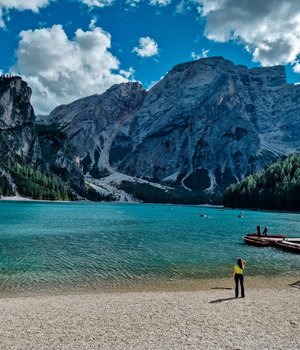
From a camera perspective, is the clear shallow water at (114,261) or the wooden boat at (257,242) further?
the wooden boat at (257,242)

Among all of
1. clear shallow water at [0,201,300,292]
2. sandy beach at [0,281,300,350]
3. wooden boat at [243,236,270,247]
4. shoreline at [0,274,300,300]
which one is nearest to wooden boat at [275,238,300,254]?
wooden boat at [243,236,270,247]

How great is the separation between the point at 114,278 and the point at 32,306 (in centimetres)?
1250

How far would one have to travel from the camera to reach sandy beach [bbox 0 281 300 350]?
58.7 ft

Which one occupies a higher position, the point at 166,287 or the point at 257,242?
the point at 257,242

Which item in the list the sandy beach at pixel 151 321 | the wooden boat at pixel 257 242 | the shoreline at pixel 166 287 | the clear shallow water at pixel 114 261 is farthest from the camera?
the wooden boat at pixel 257 242

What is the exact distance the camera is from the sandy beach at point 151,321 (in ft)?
58.7

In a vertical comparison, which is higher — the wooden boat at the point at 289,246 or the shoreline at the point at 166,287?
the wooden boat at the point at 289,246

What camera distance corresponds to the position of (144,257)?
4994 cm

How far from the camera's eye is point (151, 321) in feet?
71.7

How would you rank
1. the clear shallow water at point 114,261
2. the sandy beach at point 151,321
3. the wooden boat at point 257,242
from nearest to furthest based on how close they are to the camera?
1. the sandy beach at point 151,321
2. the clear shallow water at point 114,261
3. the wooden boat at point 257,242

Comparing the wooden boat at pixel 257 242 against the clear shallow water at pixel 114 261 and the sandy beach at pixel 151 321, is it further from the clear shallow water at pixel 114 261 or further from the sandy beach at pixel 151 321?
the sandy beach at pixel 151 321

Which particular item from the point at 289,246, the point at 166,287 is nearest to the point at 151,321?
the point at 166,287

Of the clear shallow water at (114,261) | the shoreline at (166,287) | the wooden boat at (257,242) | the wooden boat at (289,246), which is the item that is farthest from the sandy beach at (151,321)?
the wooden boat at (257,242)

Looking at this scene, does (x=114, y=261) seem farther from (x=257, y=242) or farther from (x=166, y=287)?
(x=257, y=242)
